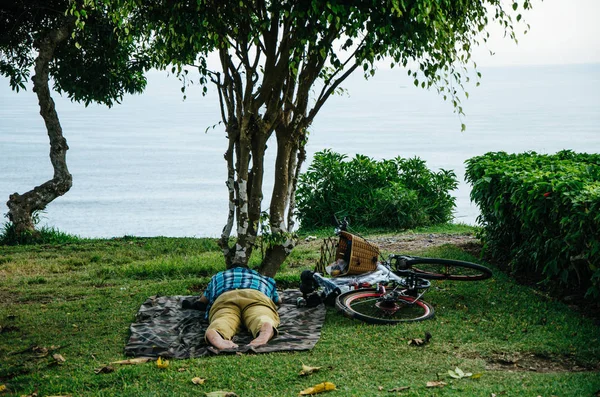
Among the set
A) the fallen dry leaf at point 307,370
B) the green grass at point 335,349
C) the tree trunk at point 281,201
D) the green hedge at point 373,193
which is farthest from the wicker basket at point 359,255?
the green hedge at point 373,193

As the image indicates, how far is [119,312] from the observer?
666cm

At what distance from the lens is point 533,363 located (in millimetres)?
5078

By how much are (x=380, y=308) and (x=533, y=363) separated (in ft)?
5.28

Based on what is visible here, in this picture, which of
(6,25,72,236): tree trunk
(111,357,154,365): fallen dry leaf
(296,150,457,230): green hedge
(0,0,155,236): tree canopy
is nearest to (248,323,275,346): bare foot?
(111,357,154,365): fallen dry leaf

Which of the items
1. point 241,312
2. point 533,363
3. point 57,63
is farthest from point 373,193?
point 533,363

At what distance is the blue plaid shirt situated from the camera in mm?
6301

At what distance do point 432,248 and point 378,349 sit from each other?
4055 mm

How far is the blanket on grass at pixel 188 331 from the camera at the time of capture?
17.9ft

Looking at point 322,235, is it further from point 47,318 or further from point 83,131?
point 83,131

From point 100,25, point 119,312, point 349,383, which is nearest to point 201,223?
point 100,25

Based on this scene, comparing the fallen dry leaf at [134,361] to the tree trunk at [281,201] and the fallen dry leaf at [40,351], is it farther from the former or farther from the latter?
the tree trunk at [281,201]

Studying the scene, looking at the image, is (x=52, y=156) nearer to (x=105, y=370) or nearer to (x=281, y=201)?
(x=281, y=201)

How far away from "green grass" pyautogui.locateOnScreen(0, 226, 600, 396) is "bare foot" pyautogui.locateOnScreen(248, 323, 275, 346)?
246mm

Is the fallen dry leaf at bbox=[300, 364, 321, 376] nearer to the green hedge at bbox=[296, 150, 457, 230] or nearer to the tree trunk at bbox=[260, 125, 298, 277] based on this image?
the tree trunk at bbox=[260, 125, 298, 277]
